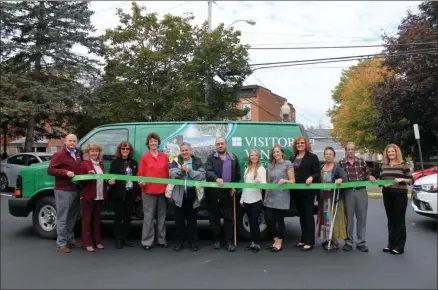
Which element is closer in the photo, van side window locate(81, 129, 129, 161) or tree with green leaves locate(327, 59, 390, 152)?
van side window locate(81, 129, 129, 161)

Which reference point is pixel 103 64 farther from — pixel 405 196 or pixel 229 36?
pixel 405 196

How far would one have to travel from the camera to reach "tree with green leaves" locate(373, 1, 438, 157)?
19.6 meters

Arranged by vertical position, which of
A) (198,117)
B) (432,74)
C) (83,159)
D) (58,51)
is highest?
(58,51)

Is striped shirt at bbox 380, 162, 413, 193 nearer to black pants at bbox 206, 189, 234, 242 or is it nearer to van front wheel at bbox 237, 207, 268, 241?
van front wheel at bbox 237, 207, 268, 241

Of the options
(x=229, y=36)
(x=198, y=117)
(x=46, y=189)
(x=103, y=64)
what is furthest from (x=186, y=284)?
(x=103, y=64)

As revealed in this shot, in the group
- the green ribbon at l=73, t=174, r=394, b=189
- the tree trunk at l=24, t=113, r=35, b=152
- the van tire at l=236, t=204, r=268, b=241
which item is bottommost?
the van tire at l=236, t=204, r=268, b=241

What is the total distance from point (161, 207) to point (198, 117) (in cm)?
1202

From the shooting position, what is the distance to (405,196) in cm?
575

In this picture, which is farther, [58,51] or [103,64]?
[103,64]

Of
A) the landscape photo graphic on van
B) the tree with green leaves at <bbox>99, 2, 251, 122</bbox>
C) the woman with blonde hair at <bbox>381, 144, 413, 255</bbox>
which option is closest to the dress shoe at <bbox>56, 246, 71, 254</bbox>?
the landscape photo graphic on van

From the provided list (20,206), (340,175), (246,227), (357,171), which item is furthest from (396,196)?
(20,206)

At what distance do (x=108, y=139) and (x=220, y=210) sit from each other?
2.36 m

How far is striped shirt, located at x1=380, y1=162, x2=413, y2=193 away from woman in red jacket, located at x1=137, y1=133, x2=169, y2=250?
3390 mm

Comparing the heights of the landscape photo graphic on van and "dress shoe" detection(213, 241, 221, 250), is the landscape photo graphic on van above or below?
above
